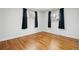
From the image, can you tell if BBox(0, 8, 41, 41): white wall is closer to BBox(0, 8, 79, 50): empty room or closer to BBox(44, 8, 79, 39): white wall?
BBox(0, 8, 79, 50): empty room

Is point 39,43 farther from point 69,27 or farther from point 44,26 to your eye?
point 69,27

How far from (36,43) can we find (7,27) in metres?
0.51

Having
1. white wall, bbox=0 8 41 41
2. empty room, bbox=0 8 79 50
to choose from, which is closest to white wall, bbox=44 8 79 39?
empty room, bbox=0 8 79 50

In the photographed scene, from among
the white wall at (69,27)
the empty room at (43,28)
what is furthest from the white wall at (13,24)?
the white wall at (69,27)

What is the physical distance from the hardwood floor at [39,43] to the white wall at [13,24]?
7 cm

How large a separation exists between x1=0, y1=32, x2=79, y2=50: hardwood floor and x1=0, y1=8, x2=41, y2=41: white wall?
0.07 m

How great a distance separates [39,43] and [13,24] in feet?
1.53

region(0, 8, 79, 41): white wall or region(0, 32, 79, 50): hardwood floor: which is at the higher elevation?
region(0, 8, 79, 41): white wall

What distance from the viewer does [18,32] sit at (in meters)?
0.94

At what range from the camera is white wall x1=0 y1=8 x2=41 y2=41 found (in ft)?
2.94

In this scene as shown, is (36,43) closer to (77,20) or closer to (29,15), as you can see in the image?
(29,15)

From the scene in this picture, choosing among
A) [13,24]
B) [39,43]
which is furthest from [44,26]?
[13,24]

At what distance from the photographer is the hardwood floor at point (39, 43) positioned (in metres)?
0.90

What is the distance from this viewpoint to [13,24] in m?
1.06
